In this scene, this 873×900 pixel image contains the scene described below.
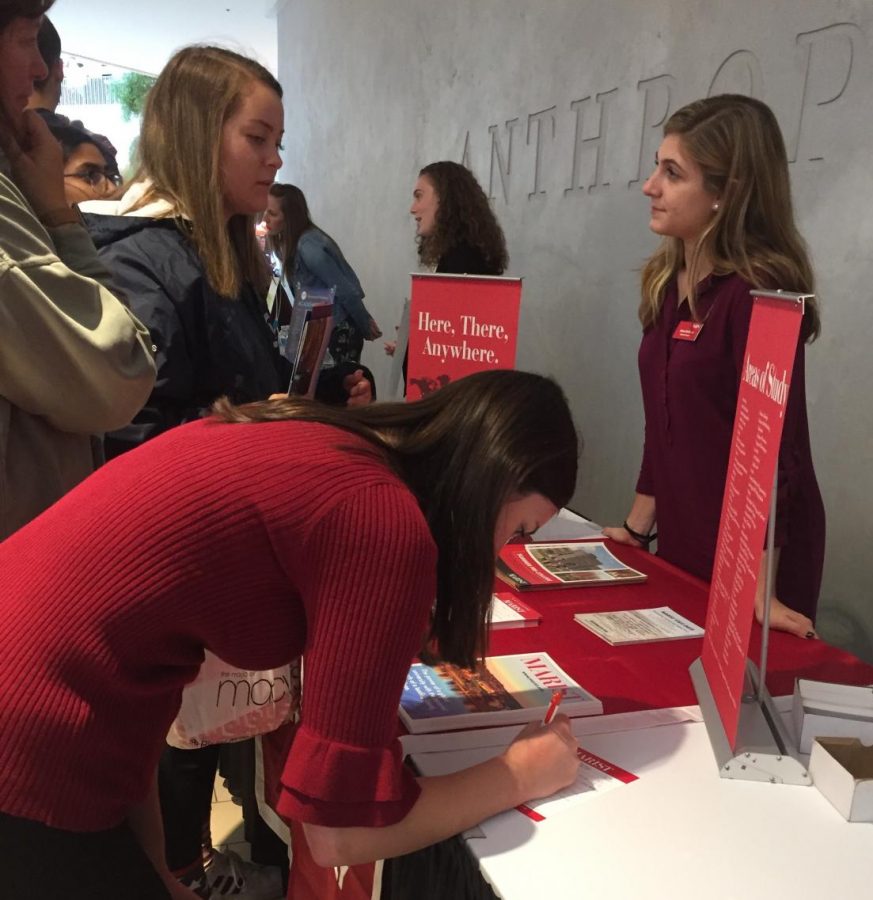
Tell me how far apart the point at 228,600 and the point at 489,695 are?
46 cm

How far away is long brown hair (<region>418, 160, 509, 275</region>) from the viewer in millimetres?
3389

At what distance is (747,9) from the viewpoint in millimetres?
2385

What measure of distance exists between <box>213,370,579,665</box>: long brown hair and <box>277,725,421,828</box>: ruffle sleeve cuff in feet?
0.61

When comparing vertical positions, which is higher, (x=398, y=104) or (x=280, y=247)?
(x=398, y=104)

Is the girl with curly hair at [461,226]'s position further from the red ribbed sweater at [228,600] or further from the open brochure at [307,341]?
the red ribbed sweater at [228,600]

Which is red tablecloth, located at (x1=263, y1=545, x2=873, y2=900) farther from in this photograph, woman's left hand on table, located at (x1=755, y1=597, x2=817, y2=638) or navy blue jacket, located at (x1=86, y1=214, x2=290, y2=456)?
navy blue jacket, located at (x1=86, y1=214, x2=290, y2=456)

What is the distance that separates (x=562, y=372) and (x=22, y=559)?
2897 mm

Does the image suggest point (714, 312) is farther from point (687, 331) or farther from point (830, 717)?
point (830, 717)

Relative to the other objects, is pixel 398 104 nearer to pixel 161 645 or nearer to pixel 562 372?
pixel 562 372

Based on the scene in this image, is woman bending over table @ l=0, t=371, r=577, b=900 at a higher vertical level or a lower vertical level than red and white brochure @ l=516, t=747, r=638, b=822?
higher

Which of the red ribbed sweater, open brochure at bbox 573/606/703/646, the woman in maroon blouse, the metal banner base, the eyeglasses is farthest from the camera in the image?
the eyeglasses

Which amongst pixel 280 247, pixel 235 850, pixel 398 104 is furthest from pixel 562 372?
pixel 398 104

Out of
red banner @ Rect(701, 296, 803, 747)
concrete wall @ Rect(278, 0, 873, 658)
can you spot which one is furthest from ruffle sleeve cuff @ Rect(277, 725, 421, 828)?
concrete wall @ Rect(278, 0, 873, 658)

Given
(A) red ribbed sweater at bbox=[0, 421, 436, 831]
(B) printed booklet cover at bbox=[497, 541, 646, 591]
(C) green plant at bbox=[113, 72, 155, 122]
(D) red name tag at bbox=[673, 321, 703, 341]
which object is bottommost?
(B) printed booklet cover at bbox=[497, 541, 646, 591]
